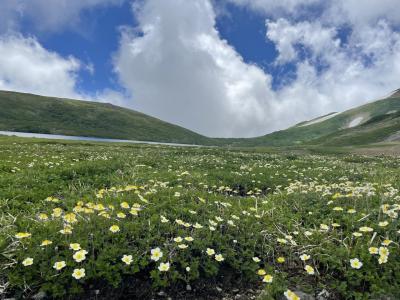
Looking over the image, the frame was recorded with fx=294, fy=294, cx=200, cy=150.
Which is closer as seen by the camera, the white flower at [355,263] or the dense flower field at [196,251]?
the dense flower field at [196,251]

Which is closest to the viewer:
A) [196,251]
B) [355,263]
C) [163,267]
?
[163,267]

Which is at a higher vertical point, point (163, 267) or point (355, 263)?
point (355, 263)

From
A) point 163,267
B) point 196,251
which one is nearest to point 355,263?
point 196,251

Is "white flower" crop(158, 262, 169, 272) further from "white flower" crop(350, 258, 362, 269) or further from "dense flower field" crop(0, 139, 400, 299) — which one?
"white flower" crop(350, 258, 362, 269)

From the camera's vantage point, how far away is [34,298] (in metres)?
4.88

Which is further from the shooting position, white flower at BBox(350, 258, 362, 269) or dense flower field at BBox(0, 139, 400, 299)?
white flower at BBox(350, 258, 362, 269)

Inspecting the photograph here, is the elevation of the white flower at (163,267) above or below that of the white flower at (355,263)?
below

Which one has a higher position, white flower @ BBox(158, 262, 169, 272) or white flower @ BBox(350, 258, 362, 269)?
white flower @ BBox(350, 258, 362, 269)

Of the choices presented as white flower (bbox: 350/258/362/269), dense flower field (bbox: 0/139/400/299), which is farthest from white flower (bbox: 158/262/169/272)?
white flower (bbox: 350/258/362/269)

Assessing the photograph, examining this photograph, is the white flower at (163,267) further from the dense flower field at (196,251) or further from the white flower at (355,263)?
the white flower at (355,263)

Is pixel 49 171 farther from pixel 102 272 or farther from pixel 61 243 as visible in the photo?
pixel 102 272

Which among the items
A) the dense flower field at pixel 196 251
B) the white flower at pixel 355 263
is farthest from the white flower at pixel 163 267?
the white flower at pixel 355 263

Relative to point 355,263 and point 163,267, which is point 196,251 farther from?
point 355,263

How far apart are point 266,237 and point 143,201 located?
336cm
